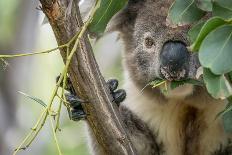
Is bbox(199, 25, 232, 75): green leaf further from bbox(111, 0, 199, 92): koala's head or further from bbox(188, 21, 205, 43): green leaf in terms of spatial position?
bbox(111, 0, 199, 92): koala's head

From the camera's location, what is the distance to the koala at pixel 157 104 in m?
2.66

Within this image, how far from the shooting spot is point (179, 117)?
9.46ft

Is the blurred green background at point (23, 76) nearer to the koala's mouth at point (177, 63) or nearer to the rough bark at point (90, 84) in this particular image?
the koala's mouth at point (177, 63)

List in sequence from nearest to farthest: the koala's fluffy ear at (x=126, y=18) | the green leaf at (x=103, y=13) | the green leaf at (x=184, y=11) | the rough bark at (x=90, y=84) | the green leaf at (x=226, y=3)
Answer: the green leaf at (x=226, y=3), the green leaf at (x=184, y=11), the rough bark at (x=90, y=84), the green leaf at (x=103, y=13), the koala's fluffy ear at (x=126, y=18)

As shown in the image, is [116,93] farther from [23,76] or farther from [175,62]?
[23,76]

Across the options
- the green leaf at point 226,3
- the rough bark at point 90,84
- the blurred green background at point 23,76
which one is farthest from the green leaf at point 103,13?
the blurred green background at point 23,76

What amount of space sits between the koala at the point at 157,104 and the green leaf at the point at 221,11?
716 mm

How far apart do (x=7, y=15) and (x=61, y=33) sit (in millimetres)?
3841

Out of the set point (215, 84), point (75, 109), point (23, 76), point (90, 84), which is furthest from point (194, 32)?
point (23, 76)

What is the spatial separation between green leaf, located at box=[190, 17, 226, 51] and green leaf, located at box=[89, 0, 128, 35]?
0.56m

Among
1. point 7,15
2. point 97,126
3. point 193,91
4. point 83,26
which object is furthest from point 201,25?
point 7,15

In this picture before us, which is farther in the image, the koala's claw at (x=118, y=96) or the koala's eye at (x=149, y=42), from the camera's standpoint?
the koala's eye at (x=149, y=42)

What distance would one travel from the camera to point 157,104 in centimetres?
292

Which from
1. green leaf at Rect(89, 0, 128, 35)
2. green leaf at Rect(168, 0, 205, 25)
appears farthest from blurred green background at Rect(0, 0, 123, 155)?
green leaf at Rect(168, 0, 205, 25)
